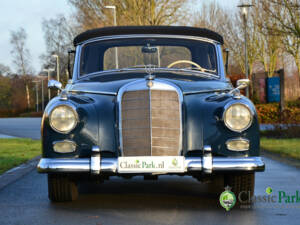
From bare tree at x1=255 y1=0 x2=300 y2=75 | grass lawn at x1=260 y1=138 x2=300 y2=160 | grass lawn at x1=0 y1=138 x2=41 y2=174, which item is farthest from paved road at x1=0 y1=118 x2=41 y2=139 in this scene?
bare tree at x1=255 y1=0 x2=300 y2=75

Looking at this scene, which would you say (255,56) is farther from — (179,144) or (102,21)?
(179,144)

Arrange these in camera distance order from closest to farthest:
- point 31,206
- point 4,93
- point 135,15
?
1. point 31,206
2. point 135,15
3. point 4,93

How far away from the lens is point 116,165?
598 centimetres

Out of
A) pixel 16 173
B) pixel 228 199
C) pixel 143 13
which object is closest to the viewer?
pixel 228 199

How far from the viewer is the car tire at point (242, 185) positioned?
6.48m

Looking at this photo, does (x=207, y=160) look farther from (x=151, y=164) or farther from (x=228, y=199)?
(x=228, y=199)

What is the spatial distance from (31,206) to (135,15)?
31.1m

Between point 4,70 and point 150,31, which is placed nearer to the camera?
point 150,31

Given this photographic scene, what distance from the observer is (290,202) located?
6.83 meters

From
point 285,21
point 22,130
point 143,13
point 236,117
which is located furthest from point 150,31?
point 143,13

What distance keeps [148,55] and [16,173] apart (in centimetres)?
361

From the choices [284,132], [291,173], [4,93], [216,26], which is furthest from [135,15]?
[4,93]

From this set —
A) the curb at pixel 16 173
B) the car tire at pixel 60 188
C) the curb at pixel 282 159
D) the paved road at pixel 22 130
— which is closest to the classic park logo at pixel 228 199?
the car tire at pixel 60 188

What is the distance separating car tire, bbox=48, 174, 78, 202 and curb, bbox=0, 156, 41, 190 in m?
1.95
